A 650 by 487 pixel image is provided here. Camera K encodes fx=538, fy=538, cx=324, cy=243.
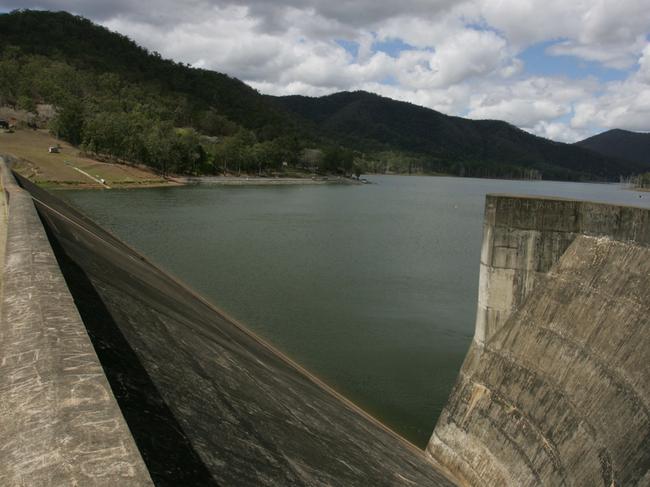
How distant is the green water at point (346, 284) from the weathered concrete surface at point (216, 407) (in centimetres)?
460

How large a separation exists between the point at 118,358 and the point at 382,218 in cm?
5172

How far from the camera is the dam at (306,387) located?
3.04 m

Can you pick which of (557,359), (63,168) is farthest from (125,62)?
(557,359)

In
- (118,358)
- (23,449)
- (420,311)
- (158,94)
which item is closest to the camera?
(23,449)

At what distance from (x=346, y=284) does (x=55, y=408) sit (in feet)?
75.6

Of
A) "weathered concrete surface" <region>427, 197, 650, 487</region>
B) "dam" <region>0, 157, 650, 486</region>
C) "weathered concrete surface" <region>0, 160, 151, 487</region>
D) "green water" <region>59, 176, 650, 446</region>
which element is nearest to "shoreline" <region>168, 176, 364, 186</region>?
"green water" <region>59, 176, 650, 446</region>

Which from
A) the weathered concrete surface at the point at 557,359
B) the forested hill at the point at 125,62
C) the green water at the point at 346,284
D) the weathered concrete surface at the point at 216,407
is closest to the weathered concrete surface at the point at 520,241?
the weathered concrete surface at the point at 557,359

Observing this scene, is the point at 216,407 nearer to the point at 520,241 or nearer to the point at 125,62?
the point at 520,241

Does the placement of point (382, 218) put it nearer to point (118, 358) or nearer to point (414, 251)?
point (414, 251)

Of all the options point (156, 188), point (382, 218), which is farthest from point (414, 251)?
point (156, 188)

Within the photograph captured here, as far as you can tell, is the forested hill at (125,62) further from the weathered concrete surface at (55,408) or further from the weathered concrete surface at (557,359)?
the weathered concrete surface at (55,408)

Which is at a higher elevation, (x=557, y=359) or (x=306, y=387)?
(x=557, y=359)

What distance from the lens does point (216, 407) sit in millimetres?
5773

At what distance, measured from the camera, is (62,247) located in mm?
9719
